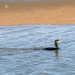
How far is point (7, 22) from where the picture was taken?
2206 centimetres

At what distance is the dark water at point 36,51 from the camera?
10742 mm

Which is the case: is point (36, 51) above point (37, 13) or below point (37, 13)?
below

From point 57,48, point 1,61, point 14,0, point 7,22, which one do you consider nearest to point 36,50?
point 57,48

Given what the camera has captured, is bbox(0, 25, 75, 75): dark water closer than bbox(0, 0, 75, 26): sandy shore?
Yes

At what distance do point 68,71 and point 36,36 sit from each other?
251 inches

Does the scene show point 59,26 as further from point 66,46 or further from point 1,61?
point 1,61

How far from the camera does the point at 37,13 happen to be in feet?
79.2

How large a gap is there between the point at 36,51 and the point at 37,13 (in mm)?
11064

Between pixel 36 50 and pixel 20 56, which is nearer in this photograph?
pixel 20 56

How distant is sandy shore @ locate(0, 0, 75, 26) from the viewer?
21562 millimetres

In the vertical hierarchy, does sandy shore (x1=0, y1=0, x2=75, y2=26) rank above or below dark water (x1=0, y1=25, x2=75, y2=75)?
above

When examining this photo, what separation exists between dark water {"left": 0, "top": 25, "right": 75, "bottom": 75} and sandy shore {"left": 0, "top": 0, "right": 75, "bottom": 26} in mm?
2006

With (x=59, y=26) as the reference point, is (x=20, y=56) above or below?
below

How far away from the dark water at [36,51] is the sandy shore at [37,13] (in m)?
2.01
